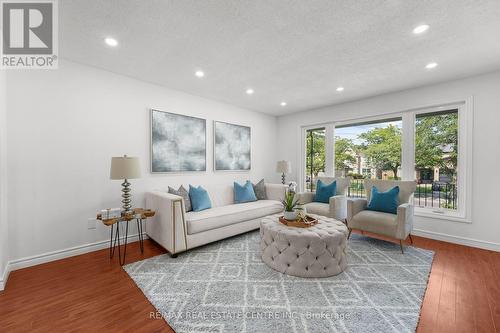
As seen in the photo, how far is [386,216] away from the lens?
3000mm

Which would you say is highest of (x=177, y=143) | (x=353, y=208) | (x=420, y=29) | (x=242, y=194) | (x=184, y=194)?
(x=420, y=29)

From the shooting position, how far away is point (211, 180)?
4.37 metres

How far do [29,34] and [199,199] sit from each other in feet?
8.96

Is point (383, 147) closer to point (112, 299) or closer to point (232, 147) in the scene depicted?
point (232, 147)

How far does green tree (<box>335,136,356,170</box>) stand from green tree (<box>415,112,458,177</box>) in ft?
3.84

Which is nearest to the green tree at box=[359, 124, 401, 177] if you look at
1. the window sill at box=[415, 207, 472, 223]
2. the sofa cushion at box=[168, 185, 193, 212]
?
the window sill at box=[415, 207, 472, 223]

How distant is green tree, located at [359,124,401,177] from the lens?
402 centimetres

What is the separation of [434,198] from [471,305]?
2391 mm

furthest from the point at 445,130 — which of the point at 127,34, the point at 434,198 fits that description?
the point at 127,34

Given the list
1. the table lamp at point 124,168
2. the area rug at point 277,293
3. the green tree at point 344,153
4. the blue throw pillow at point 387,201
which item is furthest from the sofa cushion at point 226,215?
the green tree at point 344,153

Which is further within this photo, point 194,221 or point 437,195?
point 437,195

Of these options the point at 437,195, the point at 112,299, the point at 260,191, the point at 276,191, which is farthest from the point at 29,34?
the point at 437,195

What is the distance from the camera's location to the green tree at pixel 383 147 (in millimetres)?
4020

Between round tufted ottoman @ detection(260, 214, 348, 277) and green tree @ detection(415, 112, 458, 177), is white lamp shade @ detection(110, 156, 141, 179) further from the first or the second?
green tree @ detection(415, 112, 458, 177)
